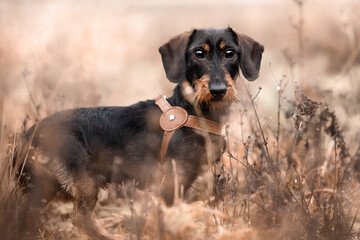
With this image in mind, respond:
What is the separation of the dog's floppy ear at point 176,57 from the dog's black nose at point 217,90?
0.49 meters

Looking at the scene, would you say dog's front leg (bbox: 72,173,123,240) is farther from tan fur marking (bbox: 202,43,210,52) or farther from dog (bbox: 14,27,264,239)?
tan fur marking (bbox: 202,43,210,52)

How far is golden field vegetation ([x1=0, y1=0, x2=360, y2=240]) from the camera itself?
3.62 m

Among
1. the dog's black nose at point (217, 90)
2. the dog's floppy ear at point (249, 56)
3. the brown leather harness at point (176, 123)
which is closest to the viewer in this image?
the dog's black nose at point (217, 90)

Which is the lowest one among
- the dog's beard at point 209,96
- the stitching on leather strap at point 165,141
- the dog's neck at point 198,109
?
the stitching on leather strap at point 165,141

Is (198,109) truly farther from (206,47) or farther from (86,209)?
(86,209)

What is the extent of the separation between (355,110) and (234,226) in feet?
8.61

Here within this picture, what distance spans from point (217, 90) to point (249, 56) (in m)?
0.77

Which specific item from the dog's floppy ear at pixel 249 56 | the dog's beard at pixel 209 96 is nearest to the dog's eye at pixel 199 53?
the dog's beard at pixel 209 96

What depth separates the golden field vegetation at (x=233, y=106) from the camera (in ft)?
11.9

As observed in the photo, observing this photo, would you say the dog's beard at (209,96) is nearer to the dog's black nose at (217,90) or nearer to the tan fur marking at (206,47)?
the dog's black nose at (217,90)

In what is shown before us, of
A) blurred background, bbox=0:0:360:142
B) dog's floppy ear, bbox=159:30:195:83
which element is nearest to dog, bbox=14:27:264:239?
dog's floppy ear, bbox=159:30:195:83

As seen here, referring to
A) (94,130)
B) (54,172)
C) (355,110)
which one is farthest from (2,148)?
(355,110)

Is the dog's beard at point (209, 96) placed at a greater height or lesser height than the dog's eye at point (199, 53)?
lesser

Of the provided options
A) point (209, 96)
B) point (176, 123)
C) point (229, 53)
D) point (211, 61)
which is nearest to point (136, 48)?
point (229, 53)
